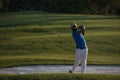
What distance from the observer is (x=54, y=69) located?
18234 mm

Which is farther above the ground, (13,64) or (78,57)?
(78,57)

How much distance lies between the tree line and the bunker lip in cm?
5354

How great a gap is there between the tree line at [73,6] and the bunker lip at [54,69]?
53539mm

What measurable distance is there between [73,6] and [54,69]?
201ft

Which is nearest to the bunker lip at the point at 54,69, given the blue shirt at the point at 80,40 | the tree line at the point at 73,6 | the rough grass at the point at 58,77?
the blue shirt at the point at 80,40

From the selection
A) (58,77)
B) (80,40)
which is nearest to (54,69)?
(80,40)

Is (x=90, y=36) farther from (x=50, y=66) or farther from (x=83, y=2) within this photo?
(x=83, y=2)

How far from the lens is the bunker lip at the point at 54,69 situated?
1758 cm

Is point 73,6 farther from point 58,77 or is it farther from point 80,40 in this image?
point 58,77

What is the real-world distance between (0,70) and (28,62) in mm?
2313

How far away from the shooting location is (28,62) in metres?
Answer: 19.9

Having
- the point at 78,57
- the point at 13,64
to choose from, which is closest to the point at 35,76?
the point at 78,57

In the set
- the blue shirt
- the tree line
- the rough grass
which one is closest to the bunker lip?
the blue shirt

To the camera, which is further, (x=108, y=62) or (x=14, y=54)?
(x=14, y=54)
